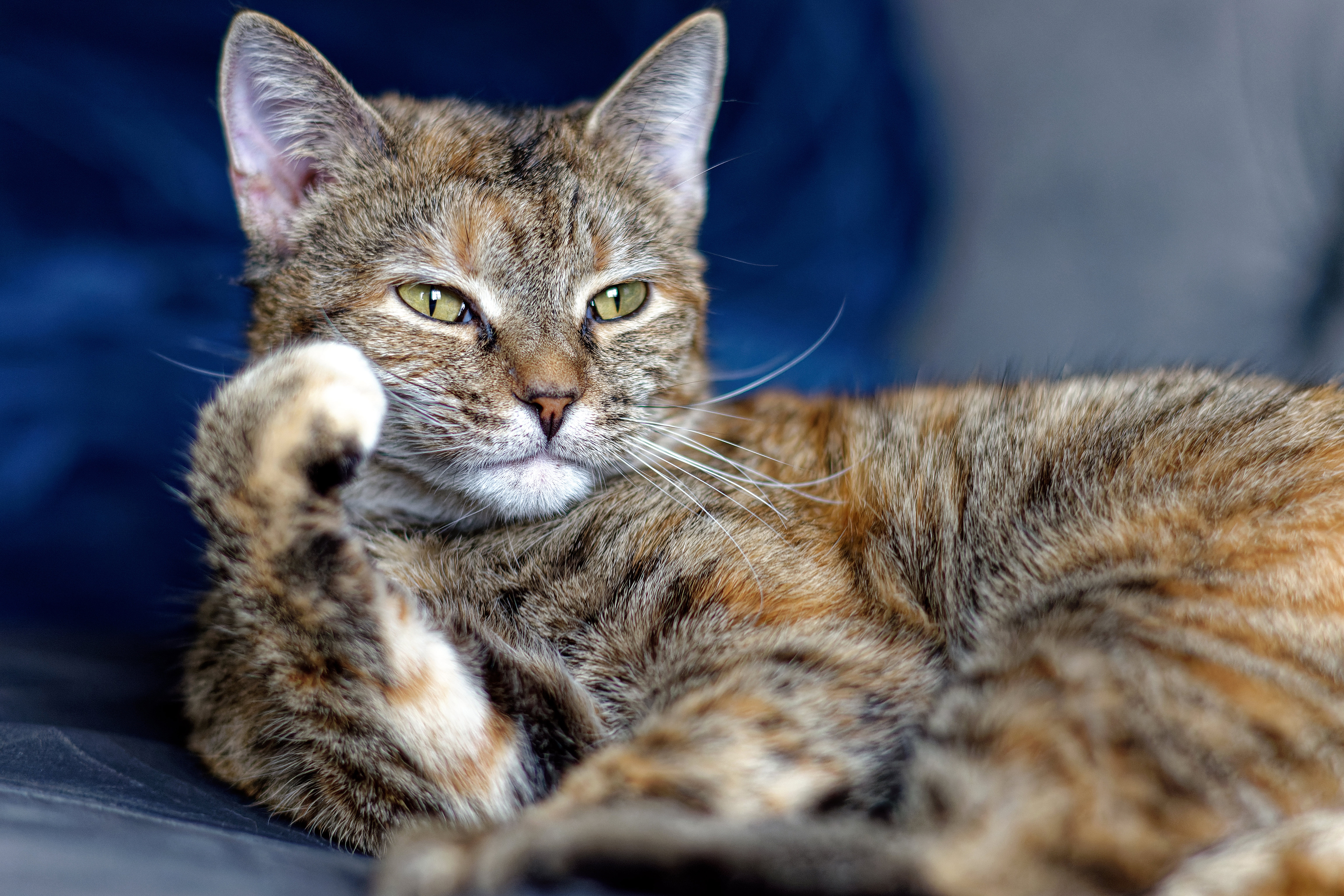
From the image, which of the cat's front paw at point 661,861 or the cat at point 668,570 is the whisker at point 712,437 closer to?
the cat at point 668,570

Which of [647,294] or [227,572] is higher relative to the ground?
[647,294]

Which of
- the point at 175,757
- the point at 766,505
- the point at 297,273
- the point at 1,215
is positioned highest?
the point at 1,215

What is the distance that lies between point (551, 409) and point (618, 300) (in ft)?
1.10

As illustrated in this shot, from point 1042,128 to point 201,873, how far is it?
264cm

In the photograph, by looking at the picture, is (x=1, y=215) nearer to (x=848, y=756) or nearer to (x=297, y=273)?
(x=297, y=273)

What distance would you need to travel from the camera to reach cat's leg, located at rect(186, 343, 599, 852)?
117cm

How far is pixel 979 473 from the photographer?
155cm

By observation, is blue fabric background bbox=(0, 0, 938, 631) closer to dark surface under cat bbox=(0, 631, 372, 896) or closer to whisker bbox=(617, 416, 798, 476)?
dark surface under cat bbox=(0, 631, 372, 896)

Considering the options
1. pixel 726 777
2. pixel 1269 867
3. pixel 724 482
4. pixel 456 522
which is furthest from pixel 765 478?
pixel 1269 867

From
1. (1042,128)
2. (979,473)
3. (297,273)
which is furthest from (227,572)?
(1042,128)

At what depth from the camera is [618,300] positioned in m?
1.67

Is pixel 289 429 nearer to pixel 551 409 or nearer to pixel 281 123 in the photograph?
pixel 551 409

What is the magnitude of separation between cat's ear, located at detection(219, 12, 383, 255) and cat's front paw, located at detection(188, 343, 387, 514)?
1.47 feet

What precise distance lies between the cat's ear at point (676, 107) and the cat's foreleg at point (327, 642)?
2.50 feet
